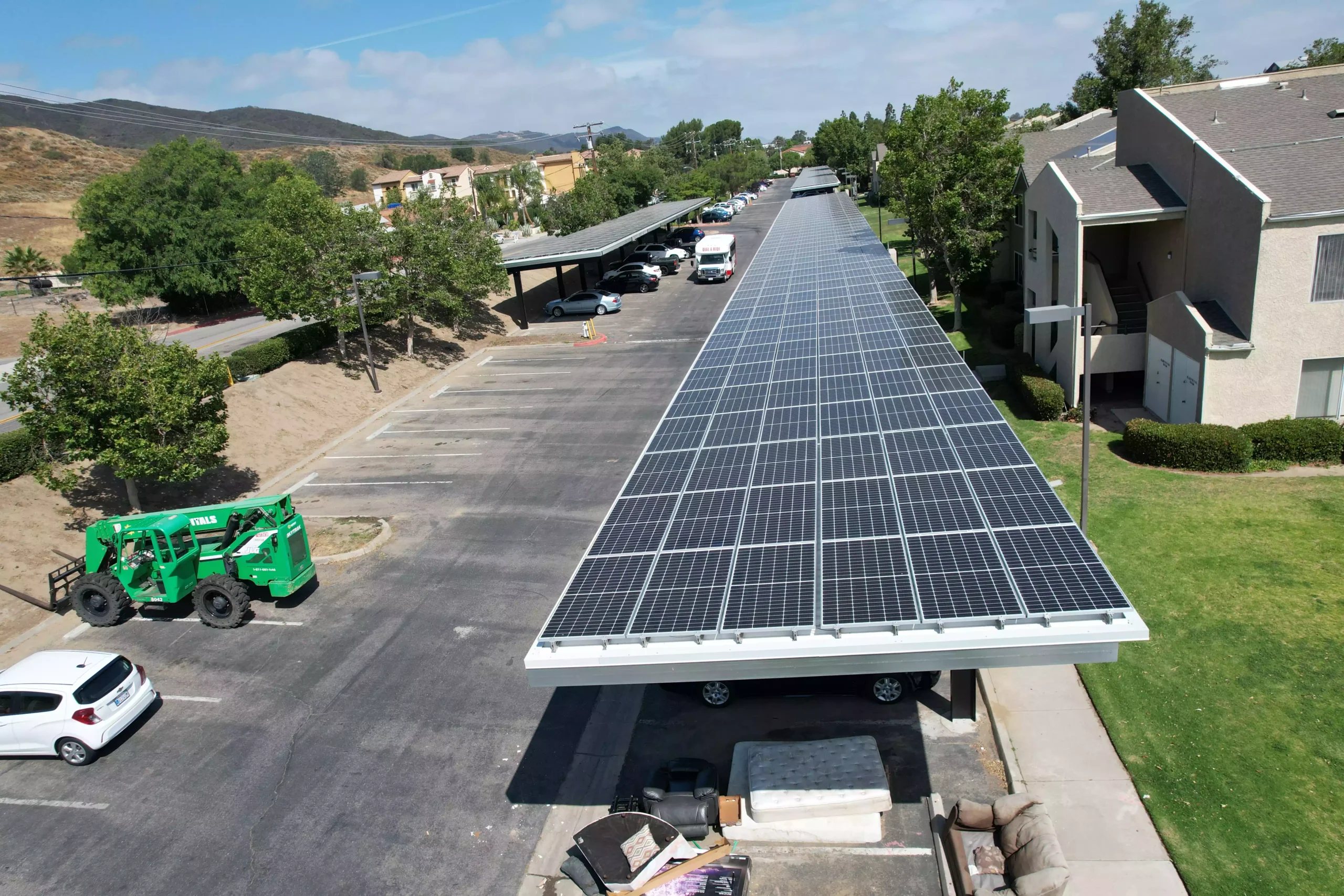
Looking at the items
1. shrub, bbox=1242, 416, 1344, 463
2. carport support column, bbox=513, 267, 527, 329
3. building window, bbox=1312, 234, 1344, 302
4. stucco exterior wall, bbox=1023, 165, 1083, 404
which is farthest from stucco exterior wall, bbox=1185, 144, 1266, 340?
carport support column, bbox=513, 267, 527, 329

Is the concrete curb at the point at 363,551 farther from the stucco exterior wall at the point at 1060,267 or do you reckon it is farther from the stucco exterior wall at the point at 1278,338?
the stucco exterior wall at the point at 1278,338

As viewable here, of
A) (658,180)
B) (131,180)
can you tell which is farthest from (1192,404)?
(658,180)

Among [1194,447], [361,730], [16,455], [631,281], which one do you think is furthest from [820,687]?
[631,281]

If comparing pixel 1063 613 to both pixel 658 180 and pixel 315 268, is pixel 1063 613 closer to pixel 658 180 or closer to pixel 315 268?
pixel 315 268

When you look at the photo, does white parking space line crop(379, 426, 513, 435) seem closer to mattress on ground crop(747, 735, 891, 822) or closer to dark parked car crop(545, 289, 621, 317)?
dark parked car crop(545, 289, 621, 317)

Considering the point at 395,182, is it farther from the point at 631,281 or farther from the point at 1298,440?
the point at 1298,440

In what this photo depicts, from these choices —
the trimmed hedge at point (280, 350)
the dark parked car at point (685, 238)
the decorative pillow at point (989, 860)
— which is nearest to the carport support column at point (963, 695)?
the decorative pillow at point (989, 860)
